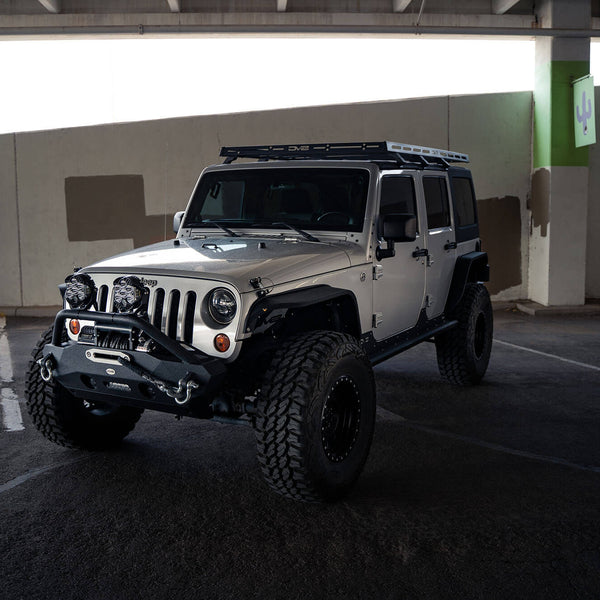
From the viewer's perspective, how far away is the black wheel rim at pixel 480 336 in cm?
622

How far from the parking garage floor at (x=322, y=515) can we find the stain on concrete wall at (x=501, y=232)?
224 inches

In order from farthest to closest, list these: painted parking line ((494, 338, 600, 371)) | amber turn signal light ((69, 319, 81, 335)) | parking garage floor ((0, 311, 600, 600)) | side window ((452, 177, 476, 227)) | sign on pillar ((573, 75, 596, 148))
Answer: sign on pillar ((573, 75, 596, 148)) < painted parking line ((494, 338, 600, 371)) < side window ((452, 177, 476, 227)) < amber turn signal light ((69, 319, 81, 335)) < parking garage floor ((0, 311, 600, 600))

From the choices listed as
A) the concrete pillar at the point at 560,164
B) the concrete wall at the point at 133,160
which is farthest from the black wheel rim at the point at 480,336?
the concrete wall at the point at 133,160

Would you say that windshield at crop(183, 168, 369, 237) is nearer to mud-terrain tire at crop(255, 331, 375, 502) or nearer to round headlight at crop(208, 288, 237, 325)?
mud-terrain tire at crop(255, 331, 375, 502)

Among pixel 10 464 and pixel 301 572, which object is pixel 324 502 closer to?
pixel 301 572

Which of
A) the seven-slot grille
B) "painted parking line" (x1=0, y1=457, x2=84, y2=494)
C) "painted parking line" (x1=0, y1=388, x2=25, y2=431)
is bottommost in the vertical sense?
"painted parking line" (x1=0, y1=457, x2=84, y2=494)

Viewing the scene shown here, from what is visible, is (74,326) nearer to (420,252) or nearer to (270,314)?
(270,314)

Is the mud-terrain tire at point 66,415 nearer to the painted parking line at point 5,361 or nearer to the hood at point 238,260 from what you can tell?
the hood at point 238,260

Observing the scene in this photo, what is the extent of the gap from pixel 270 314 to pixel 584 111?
7.75m

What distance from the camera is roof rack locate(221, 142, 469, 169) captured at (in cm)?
481

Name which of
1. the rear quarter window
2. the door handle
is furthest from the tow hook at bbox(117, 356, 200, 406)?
the rear quarter window

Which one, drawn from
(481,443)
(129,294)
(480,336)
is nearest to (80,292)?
(129,294)

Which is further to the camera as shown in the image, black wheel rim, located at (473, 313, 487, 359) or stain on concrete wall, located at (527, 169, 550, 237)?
stain on concrete wall, located at (527, 169, 550, 237)

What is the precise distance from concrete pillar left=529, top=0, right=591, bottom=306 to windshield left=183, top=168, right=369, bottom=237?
21.6 feet
